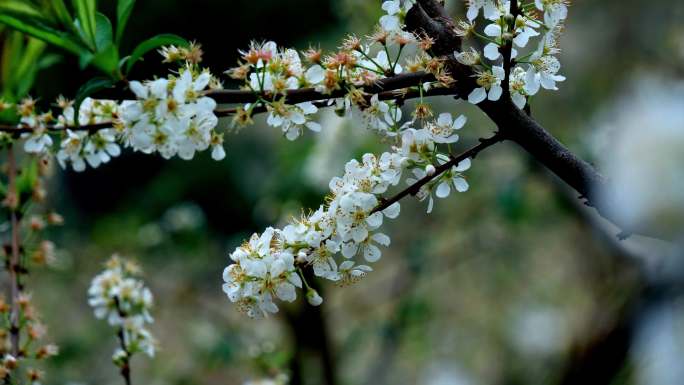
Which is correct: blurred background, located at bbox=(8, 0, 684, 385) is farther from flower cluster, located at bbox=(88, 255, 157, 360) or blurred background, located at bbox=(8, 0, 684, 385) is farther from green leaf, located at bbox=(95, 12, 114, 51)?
green leaf, located at bbox=(95, 12, 114, 51)

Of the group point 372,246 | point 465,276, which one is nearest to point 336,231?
point 372,246

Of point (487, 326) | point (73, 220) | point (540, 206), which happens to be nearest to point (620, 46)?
point (540, 206)

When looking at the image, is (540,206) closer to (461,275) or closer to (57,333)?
(461,275)

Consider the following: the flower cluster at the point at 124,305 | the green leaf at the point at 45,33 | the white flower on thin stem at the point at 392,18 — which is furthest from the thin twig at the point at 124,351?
the white flower on thin stem at the point at 392,18

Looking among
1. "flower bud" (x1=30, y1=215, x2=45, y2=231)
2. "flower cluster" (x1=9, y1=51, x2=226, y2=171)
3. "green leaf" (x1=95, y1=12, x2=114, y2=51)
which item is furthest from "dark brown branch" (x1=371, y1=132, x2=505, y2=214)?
"flower bud" (x1=30, y1=215, x2=45, y2=231)

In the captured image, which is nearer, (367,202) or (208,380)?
(367,202)

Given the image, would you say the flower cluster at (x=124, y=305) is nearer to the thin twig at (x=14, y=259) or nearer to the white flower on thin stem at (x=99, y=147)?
the thin twig at (x=14, y=259)

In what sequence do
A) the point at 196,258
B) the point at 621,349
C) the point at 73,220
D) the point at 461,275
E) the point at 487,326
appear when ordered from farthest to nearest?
the point at 73,220 → the point at 461,275 → the point at 487,326 → the point at 196,258 → the point at 621,349
